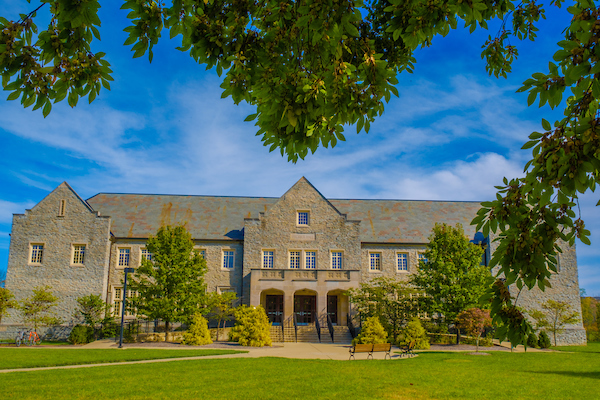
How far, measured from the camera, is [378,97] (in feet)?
14.3

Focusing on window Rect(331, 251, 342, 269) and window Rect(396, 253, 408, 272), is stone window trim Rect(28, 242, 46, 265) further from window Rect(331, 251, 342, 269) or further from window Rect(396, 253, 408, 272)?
window Rect(396, 253, 408, 272)

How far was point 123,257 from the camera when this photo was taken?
109 ft

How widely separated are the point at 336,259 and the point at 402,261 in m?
5.32

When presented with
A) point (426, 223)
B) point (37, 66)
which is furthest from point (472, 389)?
point (426, 223)

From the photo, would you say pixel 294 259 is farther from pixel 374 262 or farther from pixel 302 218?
pixel 374 262

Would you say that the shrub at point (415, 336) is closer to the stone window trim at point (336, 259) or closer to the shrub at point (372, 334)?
the shrub at point (372, 334)

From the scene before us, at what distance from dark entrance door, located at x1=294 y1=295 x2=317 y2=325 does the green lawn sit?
16.0m

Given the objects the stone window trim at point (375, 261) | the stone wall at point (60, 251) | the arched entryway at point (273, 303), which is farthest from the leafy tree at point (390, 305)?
the stone wall at point (60, 251)

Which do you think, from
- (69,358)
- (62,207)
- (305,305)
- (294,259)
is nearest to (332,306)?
(305,305)

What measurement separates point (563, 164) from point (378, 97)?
1763 millimetres

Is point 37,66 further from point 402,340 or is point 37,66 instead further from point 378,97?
point 402,340

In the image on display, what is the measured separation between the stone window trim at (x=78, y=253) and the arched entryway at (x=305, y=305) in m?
15.3

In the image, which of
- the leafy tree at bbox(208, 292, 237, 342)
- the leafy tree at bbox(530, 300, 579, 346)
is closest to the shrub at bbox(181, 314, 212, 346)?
the leafy tree at bbox(208, 292, 237, 342)

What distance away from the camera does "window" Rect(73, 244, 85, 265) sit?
104 feet
